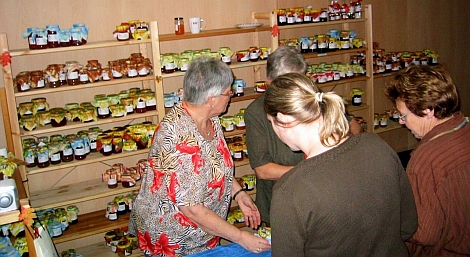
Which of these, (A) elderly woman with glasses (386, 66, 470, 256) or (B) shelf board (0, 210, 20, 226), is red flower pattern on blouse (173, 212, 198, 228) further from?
(A) elderly woman with glasses (386, 66, 470, 256)

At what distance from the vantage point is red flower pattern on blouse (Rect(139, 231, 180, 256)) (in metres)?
2.14

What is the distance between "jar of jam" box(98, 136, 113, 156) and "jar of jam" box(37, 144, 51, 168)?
36 cm

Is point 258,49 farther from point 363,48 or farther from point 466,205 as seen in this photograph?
point 466,205

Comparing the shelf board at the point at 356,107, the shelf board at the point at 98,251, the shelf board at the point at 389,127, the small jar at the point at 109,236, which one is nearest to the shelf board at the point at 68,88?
the small jar at the point at 109,236

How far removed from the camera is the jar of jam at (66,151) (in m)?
3.27

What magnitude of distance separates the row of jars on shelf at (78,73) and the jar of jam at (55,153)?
41cm

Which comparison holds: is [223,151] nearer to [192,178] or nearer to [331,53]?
[192,178]

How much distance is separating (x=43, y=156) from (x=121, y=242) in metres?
0.85

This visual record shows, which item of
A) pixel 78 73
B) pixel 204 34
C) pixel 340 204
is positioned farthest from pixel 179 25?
pixel 340 204

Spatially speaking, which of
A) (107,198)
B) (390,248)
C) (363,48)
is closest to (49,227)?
(107,198)

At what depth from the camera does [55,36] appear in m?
3.11

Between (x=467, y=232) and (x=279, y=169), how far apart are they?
2.98 feet

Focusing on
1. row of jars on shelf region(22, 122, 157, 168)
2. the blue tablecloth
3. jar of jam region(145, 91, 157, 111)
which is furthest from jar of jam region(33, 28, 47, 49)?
the blue tablecloth

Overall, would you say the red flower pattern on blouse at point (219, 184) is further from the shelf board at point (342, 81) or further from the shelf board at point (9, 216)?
the shelf board at point (342, 81)
